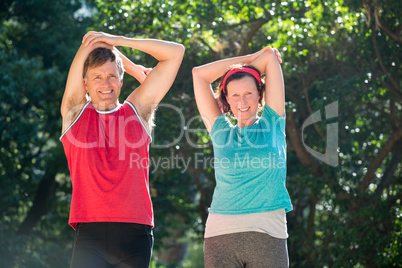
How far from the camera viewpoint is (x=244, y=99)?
3.13 meters

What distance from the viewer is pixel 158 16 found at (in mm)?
6074

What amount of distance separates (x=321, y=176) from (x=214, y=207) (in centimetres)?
353

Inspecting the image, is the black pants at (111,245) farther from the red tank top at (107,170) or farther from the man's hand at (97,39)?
the man's hand at (97,39)

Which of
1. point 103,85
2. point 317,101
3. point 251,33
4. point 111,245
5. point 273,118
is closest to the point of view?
point 111,245

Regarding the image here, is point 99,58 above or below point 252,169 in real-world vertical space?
above

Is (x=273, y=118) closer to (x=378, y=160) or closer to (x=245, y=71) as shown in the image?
(x=245, y=71)

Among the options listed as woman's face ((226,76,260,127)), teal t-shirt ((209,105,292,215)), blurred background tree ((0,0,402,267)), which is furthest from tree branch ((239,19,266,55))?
teal t-shirt ((209,105,292,215))

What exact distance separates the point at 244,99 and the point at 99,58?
2.53 ft

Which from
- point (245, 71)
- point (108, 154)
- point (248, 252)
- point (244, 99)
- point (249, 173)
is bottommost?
point (248, 252)

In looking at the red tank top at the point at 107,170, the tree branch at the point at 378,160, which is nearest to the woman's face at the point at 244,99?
the red tank top at the point at 107,170

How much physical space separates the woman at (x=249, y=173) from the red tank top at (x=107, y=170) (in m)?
0.38

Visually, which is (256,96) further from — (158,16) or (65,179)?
(65,179)

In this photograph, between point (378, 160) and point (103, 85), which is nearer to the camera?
point (103, 85)

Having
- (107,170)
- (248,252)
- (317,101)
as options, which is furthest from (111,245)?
(317,101)
